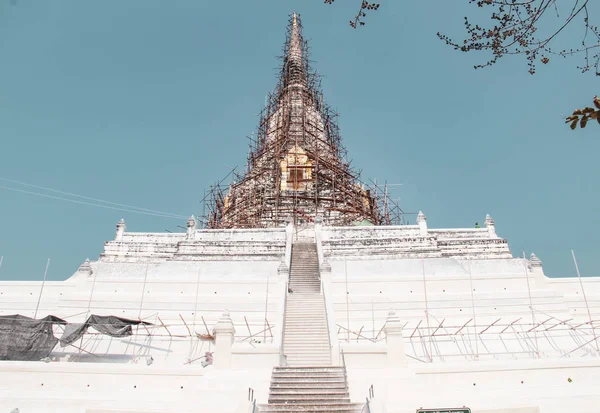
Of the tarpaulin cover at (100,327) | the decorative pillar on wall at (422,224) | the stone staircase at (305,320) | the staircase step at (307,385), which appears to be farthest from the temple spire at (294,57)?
the staircase step at (307,385)

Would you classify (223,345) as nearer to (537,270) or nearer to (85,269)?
(85,269)

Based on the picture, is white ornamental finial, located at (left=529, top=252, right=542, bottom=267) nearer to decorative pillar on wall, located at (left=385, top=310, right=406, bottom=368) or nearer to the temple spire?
decorative pillar on wall, located at (left=385, top=310, right=406, bottom=368)

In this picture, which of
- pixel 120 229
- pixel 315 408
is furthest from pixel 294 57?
pixel 315 408

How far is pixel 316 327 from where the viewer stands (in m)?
13.3

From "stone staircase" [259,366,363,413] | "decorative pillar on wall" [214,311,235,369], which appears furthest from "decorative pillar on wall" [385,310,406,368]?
"decorative pillar on wall" [214,311,235,369]

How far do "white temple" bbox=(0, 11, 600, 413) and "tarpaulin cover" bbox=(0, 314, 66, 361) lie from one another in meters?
0.61

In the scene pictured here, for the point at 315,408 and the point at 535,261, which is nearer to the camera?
the point at 315,408

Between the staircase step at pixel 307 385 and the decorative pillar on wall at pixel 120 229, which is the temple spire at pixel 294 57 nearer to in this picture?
the decorative pillar on wall at pixel 120 229

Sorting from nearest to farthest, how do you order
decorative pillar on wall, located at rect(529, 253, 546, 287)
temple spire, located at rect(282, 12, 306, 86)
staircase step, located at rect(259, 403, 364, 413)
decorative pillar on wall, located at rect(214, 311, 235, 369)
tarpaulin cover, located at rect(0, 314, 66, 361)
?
staircase step, located at rect(259, 403, 364, 413) < decorative pillar on wall, located at rect(214, 311, 235, 369) < tarpaulin cover, located at rect(0, 314, 66, 361) < decorative pillar on wall, located at rect(529, 253, 546, 287) < temple spire, located at rect(282, 12, 306, 86)

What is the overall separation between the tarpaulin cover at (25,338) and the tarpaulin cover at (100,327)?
1.36 feet

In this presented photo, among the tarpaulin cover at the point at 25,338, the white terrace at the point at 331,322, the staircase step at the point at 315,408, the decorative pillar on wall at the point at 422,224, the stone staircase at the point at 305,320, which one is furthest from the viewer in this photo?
the decorative pillar on wall at the point at 422,224

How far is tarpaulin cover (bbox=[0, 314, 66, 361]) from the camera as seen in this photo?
1194cm

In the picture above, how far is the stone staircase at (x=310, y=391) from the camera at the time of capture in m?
9.30

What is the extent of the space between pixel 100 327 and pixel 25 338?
194cm
